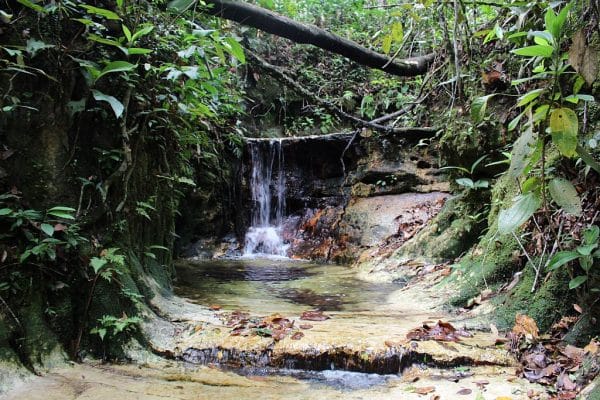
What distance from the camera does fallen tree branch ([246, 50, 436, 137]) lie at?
260 inches

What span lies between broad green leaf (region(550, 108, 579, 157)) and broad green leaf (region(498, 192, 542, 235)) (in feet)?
0.89

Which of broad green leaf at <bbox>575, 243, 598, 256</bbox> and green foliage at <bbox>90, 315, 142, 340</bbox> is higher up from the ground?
broad green leaf at <bbox>575, 243, 598, 256</bbox>

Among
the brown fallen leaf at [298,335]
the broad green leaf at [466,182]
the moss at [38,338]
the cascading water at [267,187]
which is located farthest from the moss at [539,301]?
the cascading water at [267,187]

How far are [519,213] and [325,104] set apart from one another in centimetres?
500

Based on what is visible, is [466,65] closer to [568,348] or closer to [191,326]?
[568,348]

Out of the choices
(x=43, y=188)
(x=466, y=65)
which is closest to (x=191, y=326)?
(x=43, y=188)

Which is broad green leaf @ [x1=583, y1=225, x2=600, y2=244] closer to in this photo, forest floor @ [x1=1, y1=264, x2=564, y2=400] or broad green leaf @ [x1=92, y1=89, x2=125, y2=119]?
forest floor @ [x1=1, y1=264, x2=564, y2=400]

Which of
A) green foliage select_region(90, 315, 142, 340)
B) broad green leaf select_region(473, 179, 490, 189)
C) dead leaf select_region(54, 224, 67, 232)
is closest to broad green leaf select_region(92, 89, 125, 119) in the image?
dead leaf select_region(54, 224, 67, 232)

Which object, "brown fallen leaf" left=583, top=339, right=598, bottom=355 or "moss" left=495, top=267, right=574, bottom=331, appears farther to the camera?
"moss" left=495, top=267, right=574, bottom=331

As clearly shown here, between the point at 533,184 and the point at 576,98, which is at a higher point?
the point at 576,98

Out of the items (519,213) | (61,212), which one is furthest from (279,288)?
(519,213)

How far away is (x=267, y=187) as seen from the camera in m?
10.5

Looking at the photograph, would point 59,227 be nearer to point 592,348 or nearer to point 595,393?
point 595,393

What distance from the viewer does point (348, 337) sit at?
292 centimetres
